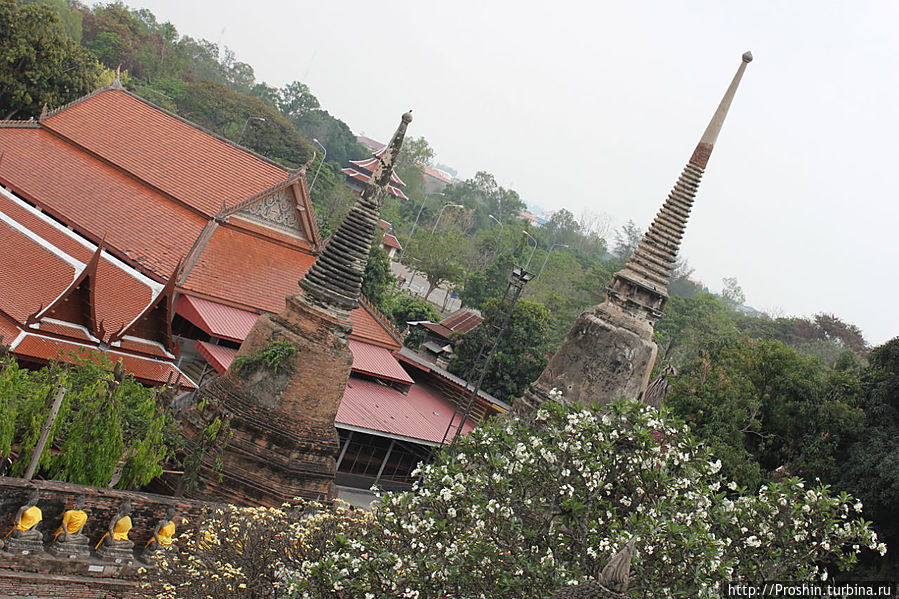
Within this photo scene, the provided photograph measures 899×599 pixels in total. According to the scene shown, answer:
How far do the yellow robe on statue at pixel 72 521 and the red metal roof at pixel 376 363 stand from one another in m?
12.6

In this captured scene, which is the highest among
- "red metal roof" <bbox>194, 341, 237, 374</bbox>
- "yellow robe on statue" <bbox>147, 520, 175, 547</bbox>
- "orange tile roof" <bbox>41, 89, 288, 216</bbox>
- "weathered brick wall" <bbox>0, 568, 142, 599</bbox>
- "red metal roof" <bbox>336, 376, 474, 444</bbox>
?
"orange tile roof" <bbox>41, 89, 288, 216</bbox>

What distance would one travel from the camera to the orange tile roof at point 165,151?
73.7 feet

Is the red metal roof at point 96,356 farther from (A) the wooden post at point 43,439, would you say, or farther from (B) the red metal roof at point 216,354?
(A) the wooden post at point 43,439

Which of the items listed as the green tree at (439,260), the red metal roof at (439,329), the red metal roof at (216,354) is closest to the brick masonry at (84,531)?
the red metal roof at (216,354)

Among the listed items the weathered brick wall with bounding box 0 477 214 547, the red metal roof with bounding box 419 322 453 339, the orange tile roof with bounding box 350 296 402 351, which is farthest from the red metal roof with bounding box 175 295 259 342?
the red metal roof with bounding box 419 322 453 339

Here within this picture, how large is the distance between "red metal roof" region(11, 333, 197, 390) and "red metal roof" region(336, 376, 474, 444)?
14.4 feet

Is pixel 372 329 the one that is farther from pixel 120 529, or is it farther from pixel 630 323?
pixel 120 529

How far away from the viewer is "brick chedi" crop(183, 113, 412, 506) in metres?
11.3

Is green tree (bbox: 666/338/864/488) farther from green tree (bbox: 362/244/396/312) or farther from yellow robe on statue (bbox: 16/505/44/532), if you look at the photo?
green tree (bbox: 362/244/396/312)

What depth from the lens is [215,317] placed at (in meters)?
19.3

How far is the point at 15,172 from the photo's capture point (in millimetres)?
22844

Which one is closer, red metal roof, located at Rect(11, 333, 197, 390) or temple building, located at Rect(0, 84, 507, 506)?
red metal roof, located at Rect(11, 333, 197, 390)

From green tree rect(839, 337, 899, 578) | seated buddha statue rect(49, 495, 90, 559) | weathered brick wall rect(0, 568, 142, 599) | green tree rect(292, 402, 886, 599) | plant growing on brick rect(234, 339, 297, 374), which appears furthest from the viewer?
green tree rect(839, 337, 899, 578)

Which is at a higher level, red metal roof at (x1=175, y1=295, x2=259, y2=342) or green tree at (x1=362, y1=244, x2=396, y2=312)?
green tree at (x1=362, y1=244, x2=396, y2=312)
